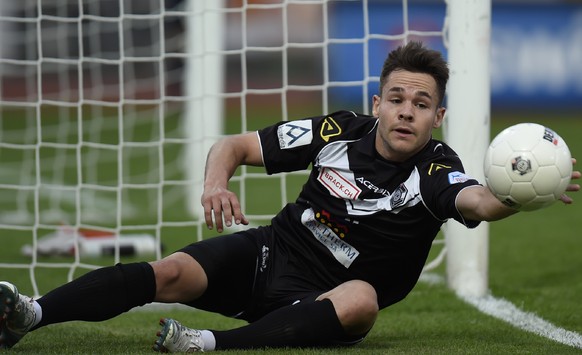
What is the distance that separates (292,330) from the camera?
147 inches

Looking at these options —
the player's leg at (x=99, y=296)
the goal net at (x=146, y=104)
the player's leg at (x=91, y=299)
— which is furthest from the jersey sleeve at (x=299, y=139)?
the goal net at (x=146, y=104)

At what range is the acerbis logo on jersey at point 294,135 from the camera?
14.0 ft

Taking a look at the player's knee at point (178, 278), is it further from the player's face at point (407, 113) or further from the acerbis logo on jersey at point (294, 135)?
the player's face at point (407, 113)

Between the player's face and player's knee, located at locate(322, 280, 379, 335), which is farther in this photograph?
the player's face

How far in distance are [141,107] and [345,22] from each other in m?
4.48

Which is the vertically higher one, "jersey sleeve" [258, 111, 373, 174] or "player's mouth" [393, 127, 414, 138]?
"player's mouth" [393, 127, 414, 138]

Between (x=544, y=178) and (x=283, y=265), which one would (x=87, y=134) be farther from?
(x=544, y=178)

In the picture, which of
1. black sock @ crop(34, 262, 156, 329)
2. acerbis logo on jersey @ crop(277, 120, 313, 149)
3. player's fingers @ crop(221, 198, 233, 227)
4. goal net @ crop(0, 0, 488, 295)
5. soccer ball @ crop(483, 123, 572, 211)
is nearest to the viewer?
soccer ball @ crop(483, 123, 572, 211)

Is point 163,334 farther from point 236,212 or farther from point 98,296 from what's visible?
point 236,212

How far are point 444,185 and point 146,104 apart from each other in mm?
7822

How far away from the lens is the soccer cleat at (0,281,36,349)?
354 cm

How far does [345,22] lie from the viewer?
13672 mm

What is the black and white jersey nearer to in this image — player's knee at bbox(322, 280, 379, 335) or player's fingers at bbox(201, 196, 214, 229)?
player's knee at bbox(322, 280, 379, 335)

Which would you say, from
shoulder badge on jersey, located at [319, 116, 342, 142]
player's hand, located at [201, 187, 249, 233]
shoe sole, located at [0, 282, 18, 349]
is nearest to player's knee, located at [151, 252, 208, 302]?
player's hand, located at [201, 187, 249, 233]
